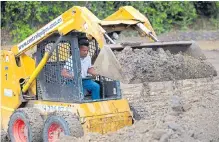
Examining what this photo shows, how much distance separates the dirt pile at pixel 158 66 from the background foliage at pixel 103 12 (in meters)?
12.5

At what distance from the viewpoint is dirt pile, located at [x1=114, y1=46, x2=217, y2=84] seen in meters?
8.22

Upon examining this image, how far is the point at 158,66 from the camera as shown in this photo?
8.43m

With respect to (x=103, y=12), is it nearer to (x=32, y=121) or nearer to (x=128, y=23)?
(x=128, y=23)

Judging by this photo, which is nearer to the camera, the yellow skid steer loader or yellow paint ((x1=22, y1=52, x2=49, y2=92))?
the yellow skid steer loader

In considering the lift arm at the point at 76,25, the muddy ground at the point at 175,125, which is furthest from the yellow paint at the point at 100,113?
the lift arm at the point at 76,25

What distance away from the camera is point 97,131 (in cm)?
888

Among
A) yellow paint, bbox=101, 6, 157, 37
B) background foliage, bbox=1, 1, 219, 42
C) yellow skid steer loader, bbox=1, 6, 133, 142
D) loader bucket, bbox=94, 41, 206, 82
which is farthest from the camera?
background foliage, bbox=1, 1, 219, 42

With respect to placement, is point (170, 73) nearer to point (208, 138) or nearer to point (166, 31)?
point (208, 138)

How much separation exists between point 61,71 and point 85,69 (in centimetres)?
37

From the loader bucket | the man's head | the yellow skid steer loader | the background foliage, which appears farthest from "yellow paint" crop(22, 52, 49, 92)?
the background foliage

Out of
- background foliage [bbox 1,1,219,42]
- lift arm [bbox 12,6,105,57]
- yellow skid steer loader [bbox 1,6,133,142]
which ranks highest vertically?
background foliage [bbox 1,1,219,42]

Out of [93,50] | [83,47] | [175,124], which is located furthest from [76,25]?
[175,124]

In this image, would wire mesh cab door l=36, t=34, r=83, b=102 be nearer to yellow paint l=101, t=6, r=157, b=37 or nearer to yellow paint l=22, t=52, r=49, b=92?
yellow paint l=22, t=52, r=49, b=92

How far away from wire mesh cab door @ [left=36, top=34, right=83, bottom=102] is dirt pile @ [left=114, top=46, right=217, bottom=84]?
3.05 ft
